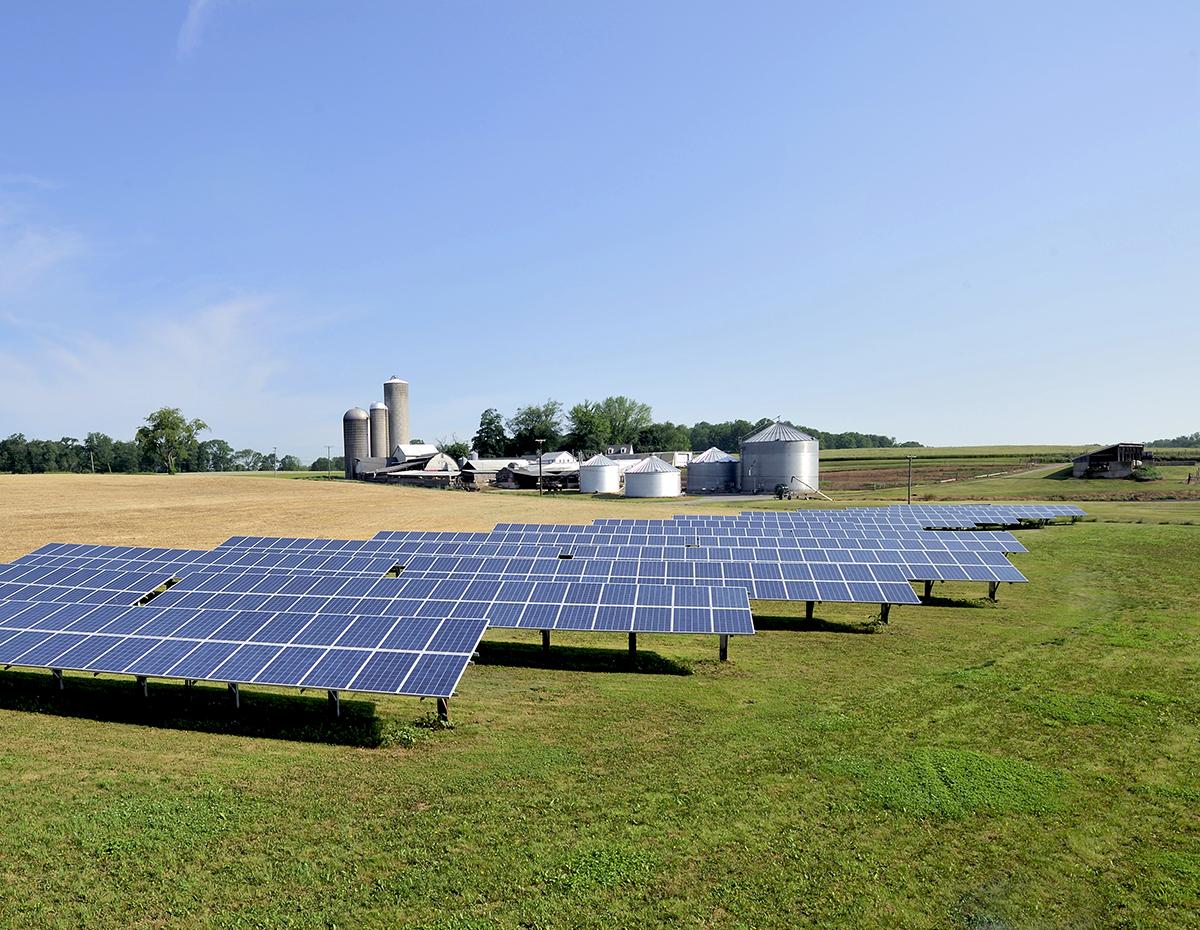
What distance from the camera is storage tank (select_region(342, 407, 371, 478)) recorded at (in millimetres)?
146625

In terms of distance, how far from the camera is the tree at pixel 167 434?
14388 centimetres

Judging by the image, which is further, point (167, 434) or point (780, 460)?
point (167, 434)

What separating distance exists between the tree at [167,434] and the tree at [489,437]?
61706 mm

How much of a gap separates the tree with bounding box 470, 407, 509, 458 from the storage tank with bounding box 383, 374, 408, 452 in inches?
967

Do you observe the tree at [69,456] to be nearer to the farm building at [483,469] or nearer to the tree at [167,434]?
the tree at [167,434]

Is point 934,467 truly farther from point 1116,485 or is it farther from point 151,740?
point 151,740

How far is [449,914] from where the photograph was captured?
8.74 metres

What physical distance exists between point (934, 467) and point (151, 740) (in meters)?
139

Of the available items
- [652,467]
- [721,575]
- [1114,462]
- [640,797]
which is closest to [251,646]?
[640,797]

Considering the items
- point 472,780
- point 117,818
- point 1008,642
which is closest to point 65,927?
point 117,818

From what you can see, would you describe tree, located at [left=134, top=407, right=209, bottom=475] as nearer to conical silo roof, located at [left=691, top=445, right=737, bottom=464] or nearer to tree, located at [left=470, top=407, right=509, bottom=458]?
tree, located at [left=470, top=407, right=509, bottom=458]

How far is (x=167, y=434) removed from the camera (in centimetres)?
14438

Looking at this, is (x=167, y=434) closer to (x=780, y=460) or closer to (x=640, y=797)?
(x=780, y=460)

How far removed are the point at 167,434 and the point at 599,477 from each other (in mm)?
100422
